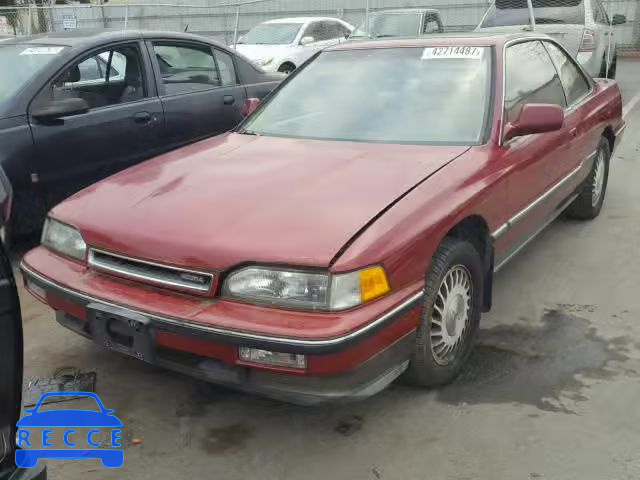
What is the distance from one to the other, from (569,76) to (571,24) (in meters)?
5.96

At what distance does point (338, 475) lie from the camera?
96.7 inches

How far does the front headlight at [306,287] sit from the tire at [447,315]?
40 centimetres

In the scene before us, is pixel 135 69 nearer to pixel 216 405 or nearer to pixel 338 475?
pixel 216 405

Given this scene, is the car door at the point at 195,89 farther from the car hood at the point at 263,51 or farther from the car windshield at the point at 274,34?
the car windshield at the point at 274,34

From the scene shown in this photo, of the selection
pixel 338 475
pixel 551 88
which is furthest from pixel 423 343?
pixel 551 88

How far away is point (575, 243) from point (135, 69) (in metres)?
3.65

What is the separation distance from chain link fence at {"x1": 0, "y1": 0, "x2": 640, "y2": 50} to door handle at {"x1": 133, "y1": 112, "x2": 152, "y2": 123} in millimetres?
14290

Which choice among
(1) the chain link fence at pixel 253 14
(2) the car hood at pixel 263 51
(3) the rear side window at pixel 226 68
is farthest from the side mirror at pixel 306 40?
(3) the rear side window at pixel 226 68

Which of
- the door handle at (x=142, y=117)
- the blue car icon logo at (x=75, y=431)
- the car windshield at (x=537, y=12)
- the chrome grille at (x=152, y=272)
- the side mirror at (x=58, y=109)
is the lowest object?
the blue car icon logo at (x=75, y=431)

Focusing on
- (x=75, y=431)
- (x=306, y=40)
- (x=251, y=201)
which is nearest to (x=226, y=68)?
(x=251, y=201)

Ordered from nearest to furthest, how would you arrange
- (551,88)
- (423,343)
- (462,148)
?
(423,343), (462,148), (551,88)

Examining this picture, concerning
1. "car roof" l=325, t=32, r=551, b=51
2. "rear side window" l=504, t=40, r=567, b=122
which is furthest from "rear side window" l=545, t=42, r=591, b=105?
"car roof" l=325, t=32, r=551, b=51

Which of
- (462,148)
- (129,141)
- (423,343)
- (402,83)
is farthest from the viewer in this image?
(129,141)

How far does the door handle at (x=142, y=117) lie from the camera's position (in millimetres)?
5066
